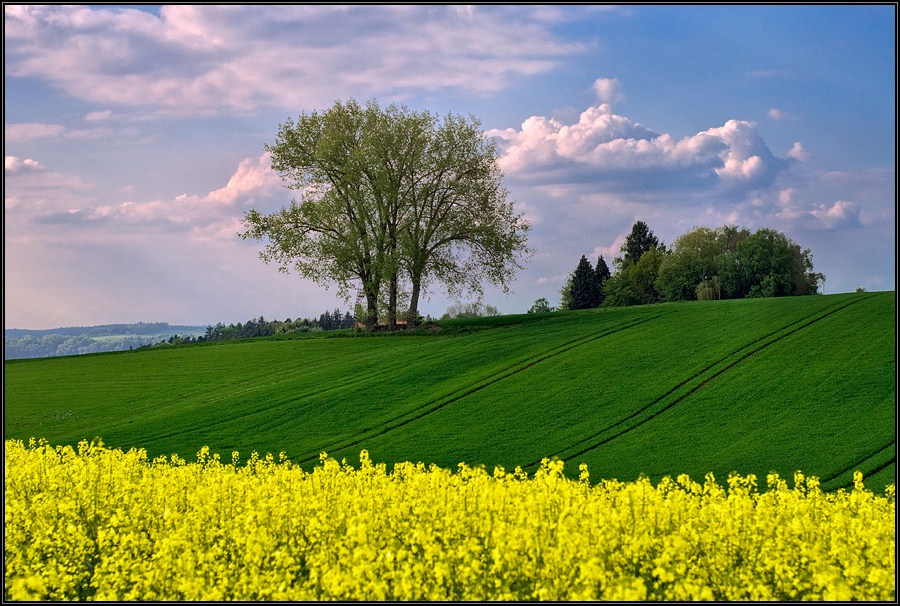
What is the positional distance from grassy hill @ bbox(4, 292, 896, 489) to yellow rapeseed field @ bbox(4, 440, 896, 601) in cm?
1056

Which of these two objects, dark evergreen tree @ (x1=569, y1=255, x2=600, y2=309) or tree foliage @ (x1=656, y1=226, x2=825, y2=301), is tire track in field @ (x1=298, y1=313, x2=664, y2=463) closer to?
tree foliage @ (x1=656, y1=226, x2=825, y2=301)

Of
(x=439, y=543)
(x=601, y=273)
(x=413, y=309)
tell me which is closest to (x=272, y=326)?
(x=413, y=309)

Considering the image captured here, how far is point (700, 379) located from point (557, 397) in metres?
5.64

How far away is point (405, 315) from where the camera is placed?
5219cm

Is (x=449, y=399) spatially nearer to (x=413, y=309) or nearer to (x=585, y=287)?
(x=413, y=309)

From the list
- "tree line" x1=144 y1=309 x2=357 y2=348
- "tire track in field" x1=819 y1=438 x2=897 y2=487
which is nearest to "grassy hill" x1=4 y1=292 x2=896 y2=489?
"tire track in field" x1=819 y1=438 x2=897 y2=487

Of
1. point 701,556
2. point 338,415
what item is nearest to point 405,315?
point 338,415

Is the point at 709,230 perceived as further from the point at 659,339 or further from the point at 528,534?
the point at 528,534

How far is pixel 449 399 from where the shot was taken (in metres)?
31.7

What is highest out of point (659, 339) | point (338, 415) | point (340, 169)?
point (340, 169)

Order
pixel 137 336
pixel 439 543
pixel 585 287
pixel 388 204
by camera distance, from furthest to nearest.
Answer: pixel 137 336, pixel 585 287, pixel 388 204, pixel 439 543

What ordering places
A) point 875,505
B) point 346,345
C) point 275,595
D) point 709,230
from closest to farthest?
1. point 275,595
2. point 875,505
3. point 346,345
4. point 709,230

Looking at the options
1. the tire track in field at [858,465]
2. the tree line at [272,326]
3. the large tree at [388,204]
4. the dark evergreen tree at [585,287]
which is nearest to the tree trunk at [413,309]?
the large tree at [388,204]

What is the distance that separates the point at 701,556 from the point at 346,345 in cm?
4077
